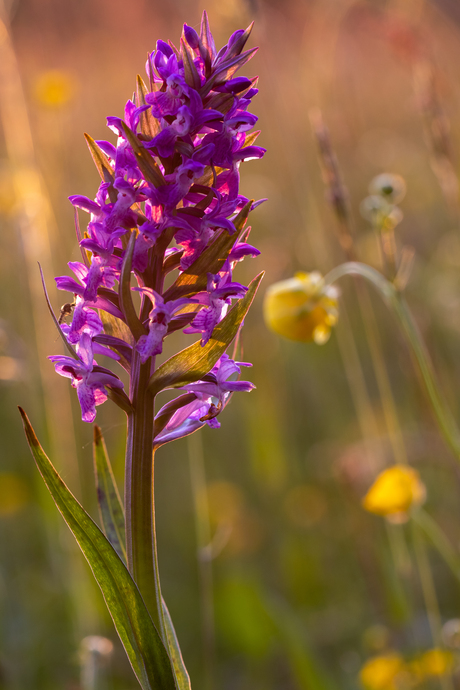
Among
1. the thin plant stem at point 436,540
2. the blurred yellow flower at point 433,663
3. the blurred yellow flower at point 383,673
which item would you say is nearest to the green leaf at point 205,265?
the thin plant stem at point 436,540

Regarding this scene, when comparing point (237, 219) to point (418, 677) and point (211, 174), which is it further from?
point (418, 677)

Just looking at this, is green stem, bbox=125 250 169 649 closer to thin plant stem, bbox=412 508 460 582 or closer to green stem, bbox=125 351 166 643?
green stem, bbox=125 351 166 643

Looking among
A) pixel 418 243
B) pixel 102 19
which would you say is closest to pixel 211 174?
pixel 418 243

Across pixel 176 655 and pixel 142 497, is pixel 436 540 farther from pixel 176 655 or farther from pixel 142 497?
pixel 142 497

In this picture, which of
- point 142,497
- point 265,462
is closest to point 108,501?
point 142,497

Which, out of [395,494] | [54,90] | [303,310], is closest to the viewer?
[303,310]

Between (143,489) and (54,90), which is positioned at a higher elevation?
(54,90)

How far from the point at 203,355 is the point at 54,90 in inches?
134

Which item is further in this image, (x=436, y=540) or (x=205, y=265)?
(x=436, y=540)

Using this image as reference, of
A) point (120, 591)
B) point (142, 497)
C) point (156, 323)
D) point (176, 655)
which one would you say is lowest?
point (176, 655)

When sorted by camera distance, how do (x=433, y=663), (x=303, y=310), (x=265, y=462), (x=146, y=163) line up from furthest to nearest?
(x=265, y=462) < (x=433, y=663) < (x=303, y=310) < (x=146, y=163)

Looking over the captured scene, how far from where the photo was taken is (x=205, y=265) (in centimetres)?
90

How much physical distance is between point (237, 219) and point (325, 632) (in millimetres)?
2355

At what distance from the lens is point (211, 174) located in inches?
36.5
